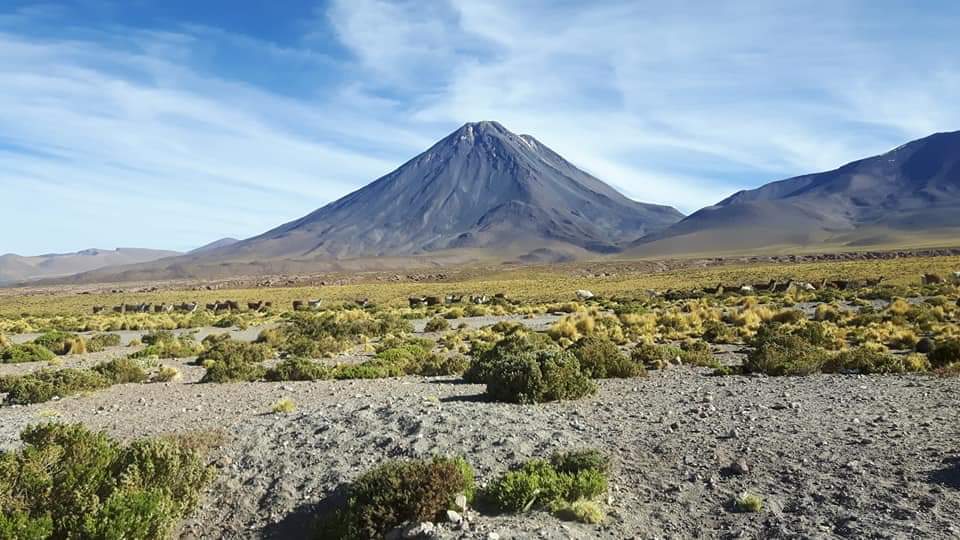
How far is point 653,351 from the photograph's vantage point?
632 inches

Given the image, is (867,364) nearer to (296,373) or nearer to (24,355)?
(296,373)

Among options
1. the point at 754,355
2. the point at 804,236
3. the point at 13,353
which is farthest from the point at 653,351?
the point at 804,236

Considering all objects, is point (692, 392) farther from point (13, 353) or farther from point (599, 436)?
point (13, 353)

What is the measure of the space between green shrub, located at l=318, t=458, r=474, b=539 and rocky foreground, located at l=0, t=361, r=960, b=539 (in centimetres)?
34

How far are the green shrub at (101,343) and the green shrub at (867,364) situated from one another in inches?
880

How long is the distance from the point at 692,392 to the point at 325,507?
22.6 feet

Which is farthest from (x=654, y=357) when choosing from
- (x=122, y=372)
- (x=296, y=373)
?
(x=122, y=372)

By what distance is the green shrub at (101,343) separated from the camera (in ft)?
79.2

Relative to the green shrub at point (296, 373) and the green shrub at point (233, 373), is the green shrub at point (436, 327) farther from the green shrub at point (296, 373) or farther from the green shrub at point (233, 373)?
the green shrub at point (296, 373)

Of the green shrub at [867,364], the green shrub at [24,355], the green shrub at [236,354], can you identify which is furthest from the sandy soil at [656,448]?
the green shrub at [24,355]

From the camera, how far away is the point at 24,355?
20.7m

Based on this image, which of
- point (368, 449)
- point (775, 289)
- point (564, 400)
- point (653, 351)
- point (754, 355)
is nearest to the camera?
point (368, 449)

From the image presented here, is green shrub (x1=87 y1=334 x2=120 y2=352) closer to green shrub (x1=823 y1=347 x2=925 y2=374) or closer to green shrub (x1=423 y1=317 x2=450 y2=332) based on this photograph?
green shrub (x1=423 y1=317 x2=450 y2=332)

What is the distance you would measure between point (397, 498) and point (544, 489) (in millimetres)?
1389
